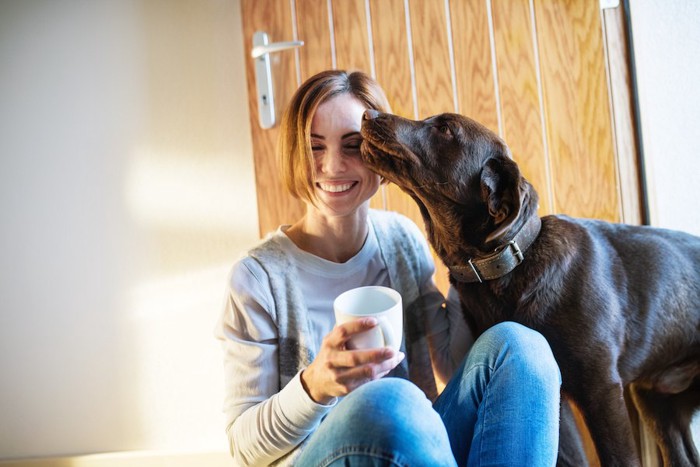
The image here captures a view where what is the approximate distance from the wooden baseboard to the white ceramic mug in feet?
3.90

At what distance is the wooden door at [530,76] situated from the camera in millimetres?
1568

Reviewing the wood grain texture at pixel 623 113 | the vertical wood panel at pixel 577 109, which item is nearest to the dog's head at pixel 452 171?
the vertical wood panel at pixel 577 109

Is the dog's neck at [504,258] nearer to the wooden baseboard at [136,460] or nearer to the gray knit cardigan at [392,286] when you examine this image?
the gray knit cardigan at [392,286]

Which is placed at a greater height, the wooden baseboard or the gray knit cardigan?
the gray knit cardigan

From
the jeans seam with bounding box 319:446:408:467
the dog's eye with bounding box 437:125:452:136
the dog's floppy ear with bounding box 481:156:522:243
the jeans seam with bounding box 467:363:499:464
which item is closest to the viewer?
the jeans seam with bounding box 319:446:408:467

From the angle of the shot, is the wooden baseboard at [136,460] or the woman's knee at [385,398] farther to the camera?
the wooden baseboard at [136,460]

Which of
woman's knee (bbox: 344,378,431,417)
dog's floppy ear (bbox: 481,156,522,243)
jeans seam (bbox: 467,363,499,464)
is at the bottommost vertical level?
jeans seam (bbox: 467,363,499,464)

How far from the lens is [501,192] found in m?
1.15

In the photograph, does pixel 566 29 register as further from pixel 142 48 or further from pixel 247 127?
pixel 142 48

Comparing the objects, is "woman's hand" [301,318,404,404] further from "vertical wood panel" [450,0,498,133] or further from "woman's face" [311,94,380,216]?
"vertical wood panel" [450,0,498,133]

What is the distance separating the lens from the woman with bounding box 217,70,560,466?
78 cm

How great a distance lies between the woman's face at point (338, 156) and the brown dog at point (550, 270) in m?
0.06

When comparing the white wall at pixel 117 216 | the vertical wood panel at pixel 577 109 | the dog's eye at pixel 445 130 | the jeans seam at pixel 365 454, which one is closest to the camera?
the jeans seam at pixel 365 454

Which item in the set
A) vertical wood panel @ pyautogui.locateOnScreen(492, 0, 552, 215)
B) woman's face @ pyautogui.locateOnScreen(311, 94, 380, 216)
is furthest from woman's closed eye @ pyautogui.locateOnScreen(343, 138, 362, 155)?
vertical wood panel @ pyautogui.locateOnScreen(492, 0, 552, 215)
